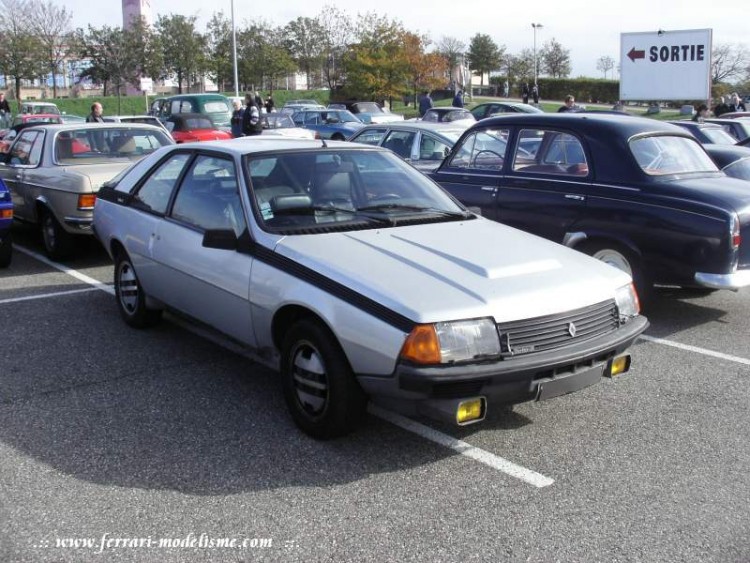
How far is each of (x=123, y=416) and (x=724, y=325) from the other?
4849mm

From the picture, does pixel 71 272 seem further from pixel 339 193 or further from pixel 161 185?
pixel 339 193

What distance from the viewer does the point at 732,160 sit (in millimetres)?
10609

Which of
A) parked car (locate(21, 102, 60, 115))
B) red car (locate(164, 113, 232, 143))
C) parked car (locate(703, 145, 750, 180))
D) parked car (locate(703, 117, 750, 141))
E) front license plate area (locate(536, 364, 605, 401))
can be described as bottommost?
front license plate area (locate(536, 364, 605, 401))

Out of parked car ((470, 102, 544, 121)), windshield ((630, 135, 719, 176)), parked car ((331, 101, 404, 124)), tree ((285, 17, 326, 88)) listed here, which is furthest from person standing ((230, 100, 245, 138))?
tree ((285, 17, 326, 88))

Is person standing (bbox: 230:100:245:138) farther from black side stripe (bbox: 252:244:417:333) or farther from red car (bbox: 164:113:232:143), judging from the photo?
black side stripe (bbox: 252:244:417:333)

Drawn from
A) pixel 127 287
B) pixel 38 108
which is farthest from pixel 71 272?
pixel 38 108

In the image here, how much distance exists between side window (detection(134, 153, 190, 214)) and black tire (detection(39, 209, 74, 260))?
3.18m

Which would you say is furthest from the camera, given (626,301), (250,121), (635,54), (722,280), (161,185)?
(635,54)

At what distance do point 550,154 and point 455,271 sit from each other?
3.73 metres

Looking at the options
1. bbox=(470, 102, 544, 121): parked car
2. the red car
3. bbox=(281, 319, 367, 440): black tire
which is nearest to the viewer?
bbox=(281, 319, 367, 440): black tire

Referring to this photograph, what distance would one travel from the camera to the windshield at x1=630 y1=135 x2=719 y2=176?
6842mm

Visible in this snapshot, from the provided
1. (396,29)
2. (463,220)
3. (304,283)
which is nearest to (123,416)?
(304,283)

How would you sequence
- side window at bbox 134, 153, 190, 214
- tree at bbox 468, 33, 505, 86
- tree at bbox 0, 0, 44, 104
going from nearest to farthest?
1. side window at bbox 134, 153, 190, 214
2. tree at bbox 0, 0, 44, 104
3. tree at bbox 468, 33, 505, 86

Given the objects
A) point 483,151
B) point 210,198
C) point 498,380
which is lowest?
point 498,380
